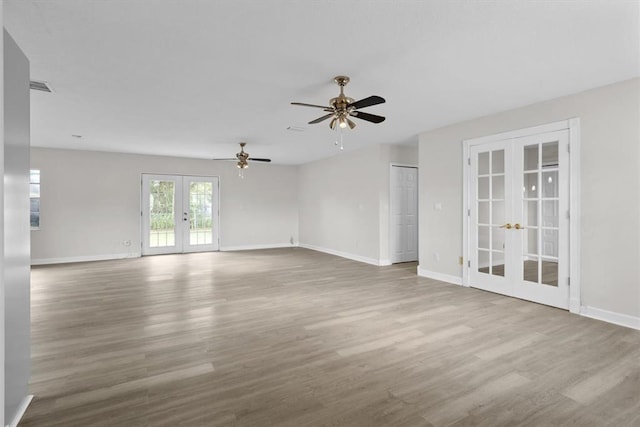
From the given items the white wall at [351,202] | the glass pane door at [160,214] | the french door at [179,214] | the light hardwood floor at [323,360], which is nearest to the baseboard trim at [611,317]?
the light hardwood floor at [323,360]

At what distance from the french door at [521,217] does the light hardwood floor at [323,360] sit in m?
0.29

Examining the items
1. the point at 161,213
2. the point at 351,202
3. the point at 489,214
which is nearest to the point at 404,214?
the point at 351,202

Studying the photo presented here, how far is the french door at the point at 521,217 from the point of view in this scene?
3.85 meters

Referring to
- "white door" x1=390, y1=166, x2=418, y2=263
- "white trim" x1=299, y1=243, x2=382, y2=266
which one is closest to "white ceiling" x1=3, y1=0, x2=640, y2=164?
"white door" x1=390, y1=166, x2=418, y2=263

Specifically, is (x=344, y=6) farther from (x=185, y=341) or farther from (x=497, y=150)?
(x=497, y=150)

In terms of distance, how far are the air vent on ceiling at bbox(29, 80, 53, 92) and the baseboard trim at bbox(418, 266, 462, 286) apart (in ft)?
19.1

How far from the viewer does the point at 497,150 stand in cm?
450

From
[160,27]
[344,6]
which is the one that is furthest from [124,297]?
[344,6]

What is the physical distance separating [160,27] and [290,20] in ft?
3.17

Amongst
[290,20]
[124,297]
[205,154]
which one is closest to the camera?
Answer: [290,20]

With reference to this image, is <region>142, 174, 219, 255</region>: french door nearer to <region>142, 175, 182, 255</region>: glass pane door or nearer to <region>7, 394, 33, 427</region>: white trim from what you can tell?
<region>142, 175, 182, 255</region>: glass pane door

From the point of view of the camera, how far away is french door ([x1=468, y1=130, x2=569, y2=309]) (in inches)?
151

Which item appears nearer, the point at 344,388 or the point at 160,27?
the point at 344,388

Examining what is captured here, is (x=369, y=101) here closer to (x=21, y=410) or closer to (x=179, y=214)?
(x=21, y=410)
